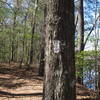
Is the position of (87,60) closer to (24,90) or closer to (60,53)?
(24,90)

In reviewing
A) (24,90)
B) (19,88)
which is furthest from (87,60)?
(19,88)

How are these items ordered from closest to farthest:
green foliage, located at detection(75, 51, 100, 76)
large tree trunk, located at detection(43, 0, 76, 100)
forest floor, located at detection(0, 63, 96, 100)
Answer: large tree trunk, located at detection(43, 0, 76, 100)
forest floor, located at detection(0, 63, 96, 100)
green foliage, located at detection(75, 51, 100, 76)

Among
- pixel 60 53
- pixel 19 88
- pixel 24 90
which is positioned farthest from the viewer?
pixel 19 88

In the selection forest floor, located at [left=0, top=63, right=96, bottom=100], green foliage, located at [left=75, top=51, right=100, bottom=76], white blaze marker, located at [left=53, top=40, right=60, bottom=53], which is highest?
white blaze marker, located at [left=53, top=40, right=60, bottom=53]

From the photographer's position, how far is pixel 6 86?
7477 millimetres

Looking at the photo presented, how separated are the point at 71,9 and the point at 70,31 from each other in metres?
0.29

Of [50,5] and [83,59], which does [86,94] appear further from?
[50,5]

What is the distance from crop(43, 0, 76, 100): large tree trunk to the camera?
237 cm

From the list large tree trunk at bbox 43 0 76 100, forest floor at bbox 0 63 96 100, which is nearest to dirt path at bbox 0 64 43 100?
forest floor at bbox 0 63 96 100

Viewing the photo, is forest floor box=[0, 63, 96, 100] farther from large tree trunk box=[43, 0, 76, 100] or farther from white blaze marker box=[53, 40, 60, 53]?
white blaze marker box=[53, 40, 60, 53]

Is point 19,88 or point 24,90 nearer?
point 24,90

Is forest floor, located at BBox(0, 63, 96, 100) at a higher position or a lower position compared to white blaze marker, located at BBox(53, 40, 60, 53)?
lower

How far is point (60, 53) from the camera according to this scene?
238cm

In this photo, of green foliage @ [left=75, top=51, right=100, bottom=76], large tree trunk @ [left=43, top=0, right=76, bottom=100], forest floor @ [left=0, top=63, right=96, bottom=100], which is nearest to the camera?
large tree trunk @ [left=43, top=0, right=76, bottom=100]
